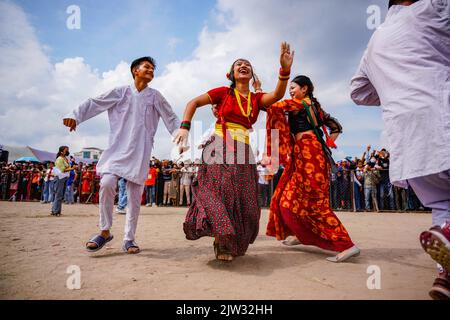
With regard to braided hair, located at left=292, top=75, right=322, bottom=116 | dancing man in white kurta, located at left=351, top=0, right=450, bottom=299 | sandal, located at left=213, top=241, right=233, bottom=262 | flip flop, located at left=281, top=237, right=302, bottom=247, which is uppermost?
braided hair, located at left=292, top=75, right=322, bottom=116

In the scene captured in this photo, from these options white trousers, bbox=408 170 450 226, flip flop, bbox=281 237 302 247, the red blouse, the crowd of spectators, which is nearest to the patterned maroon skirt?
the red blouse

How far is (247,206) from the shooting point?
2.74m

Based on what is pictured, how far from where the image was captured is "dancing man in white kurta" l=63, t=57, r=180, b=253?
10.5 ft

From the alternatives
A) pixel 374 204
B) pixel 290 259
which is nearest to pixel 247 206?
pixel 290 259

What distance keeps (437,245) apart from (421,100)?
87 centimetres

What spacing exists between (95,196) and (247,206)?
13.1 meters

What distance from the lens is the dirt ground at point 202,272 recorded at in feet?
6.08

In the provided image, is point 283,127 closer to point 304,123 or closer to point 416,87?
point 304,123

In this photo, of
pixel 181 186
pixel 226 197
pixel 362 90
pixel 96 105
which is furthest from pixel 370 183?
pixel 96 105

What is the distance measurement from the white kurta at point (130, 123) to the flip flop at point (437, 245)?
2.80 m

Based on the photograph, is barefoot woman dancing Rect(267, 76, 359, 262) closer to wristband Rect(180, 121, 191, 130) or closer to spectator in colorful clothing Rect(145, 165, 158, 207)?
wristband Rect(180, 121, 191, 130)

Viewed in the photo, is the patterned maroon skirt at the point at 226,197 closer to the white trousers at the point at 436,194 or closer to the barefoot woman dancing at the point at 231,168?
the barefoot woman dancing at the point at 231,168

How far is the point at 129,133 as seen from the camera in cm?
341
